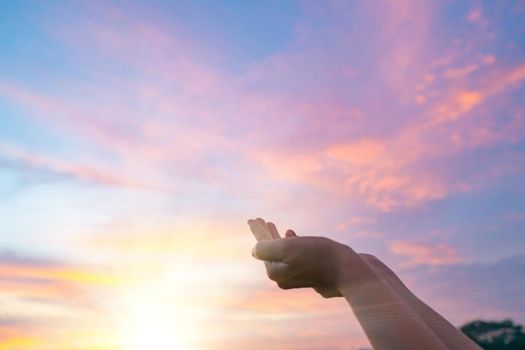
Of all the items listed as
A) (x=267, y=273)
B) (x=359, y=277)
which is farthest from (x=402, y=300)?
(x=267, y=273)

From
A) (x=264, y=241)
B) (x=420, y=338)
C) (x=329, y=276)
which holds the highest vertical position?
(x=264, y=241)

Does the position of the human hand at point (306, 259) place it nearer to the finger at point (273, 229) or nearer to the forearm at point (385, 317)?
the forearm at point (385, 317)

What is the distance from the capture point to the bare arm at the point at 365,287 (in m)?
4.19

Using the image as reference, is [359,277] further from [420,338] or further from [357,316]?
[420,338]

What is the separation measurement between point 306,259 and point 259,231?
0.83 m

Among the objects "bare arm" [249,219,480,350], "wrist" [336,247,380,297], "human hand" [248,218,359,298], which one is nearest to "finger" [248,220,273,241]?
"bare arm" [249,219,480,350]

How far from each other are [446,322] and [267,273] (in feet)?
5.14

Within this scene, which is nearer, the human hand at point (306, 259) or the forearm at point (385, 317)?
the forearm at point (385, 317)

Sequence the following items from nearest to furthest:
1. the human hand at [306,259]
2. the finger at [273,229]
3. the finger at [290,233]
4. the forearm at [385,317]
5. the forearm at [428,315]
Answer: the forearm at [385,317] < the forearm at [428,315] < the human hand at [306,259] < the finger at [290,233] < the finger at [273,229]

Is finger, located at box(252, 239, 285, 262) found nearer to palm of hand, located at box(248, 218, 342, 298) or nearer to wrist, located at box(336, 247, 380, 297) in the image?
palm of hand, located at box(248, 218, 342, 298)

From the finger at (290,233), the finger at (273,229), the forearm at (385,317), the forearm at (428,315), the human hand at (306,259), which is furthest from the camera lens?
the finger at (273,229)

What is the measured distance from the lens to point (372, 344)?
13.9 ft

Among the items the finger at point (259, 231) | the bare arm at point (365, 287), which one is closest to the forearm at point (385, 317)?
the bare arm at point (365, 287)

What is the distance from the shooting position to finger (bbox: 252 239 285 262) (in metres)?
4.70
